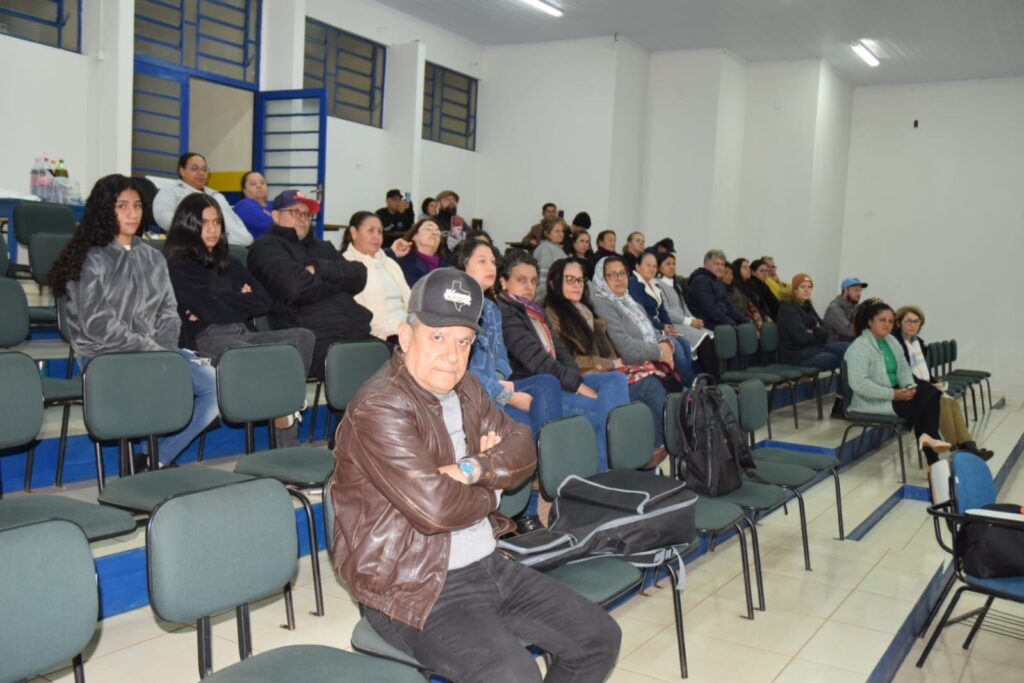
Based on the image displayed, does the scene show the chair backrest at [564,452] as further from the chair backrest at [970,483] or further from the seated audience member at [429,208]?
the seated audience member at [429,208]

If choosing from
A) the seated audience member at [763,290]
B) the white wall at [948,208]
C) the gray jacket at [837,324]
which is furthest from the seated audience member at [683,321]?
the white wall at [948,208]

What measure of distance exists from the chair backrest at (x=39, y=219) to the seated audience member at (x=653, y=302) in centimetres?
384

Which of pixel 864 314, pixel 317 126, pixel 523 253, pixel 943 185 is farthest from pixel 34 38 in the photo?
→ pixel 943 185

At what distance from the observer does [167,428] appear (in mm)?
3176

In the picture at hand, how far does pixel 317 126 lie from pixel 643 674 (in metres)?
7.04

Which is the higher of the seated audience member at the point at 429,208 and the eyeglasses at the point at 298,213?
the seated audience member at the point at 429,208

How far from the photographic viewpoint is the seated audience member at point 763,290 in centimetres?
937

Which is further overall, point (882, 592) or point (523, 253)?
point (523, 253)

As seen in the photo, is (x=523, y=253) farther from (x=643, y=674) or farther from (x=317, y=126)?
(x=317, y=126)

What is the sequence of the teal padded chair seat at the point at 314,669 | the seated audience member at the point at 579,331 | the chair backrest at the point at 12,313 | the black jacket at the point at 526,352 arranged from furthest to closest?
the seated audience member at the point at 579,331
the black jacket at the point at 526,352
the chair backrest at the point at 12,313
the teal padded chair seat at the point at 314,669

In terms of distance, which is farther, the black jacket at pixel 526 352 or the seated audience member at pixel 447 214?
the seated audience member at pixel 447 214

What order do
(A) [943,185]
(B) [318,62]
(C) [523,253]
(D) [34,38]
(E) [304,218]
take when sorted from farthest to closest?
(A) [943,185]
(B) [318,62]
(D) [34,38]
(E) [304,218]
(C) [523,253]

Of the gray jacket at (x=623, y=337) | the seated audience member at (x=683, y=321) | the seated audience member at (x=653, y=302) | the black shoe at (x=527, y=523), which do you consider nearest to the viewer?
the black shoe at (x=527, y=523)

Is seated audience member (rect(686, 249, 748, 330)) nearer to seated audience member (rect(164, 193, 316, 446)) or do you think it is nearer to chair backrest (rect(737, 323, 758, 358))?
chair backrest (rect(737, 323, 758, 358))
